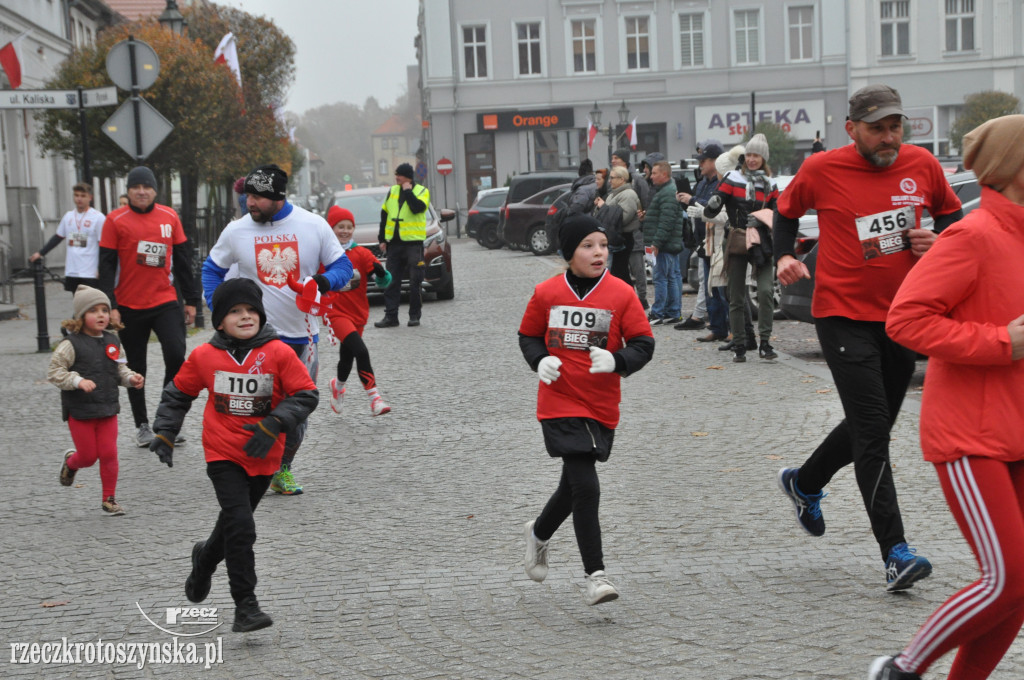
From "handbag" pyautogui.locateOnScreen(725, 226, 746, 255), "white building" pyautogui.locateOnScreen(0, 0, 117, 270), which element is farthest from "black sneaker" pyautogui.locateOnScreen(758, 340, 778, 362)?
"white building" pyautogui.locateOnScreen(0, 0, 117, 270)

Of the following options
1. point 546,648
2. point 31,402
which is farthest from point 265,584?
point 31,402

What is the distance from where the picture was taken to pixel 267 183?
6895mm

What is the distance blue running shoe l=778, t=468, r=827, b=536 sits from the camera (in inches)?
216

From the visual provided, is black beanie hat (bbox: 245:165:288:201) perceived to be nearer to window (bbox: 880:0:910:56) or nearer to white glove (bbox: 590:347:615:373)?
white glove (bbox: 590:347:615:373)

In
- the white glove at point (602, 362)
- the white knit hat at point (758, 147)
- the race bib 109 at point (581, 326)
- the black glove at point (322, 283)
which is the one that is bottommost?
the white glove at point (602, 362)

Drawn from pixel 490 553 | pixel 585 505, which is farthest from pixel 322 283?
pixel 585 505

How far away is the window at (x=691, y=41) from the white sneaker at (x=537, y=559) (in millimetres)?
49635

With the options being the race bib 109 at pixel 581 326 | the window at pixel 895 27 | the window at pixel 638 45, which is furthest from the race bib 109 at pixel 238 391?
the window at pixel 895 27

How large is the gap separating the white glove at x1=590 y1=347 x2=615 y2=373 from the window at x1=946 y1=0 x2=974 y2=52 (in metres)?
51.2

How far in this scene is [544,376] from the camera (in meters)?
4.80

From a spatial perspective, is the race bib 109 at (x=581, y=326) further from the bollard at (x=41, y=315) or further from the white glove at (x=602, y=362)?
the bollard at (x=41, y=315)

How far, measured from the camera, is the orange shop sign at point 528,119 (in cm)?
5262

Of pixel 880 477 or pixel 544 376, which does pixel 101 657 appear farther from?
pixel 880 477

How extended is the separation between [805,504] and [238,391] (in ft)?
8.25
